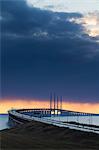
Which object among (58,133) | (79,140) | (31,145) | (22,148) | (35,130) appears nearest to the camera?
(22,148)

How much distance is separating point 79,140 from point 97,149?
1473 cm

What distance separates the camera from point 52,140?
69.9m

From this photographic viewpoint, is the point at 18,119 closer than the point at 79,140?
No

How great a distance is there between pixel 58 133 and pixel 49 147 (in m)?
31.7

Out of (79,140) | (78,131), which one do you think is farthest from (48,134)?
(79,140)

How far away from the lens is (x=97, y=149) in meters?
55.8

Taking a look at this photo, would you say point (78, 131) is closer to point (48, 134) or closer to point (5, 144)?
point (48, 134)

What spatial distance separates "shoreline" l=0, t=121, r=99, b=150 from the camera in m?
51.7

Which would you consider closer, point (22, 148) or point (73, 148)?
point (22, 148)

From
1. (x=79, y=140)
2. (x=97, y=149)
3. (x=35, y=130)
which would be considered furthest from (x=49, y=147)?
(x=35, y=130)

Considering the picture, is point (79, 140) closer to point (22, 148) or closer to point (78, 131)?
point (78, 131)

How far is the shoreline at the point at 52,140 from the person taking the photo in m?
51.7

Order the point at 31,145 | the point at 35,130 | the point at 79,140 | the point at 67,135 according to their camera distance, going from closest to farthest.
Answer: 1. the point at 31,145
2. the point at 79,140
3. the point at 67,135
4. the point at 35,130

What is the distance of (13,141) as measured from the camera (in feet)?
177
